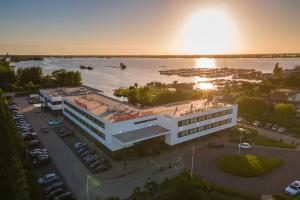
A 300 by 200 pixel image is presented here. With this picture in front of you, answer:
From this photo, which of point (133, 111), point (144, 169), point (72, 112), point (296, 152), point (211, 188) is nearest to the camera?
point (211, 188)

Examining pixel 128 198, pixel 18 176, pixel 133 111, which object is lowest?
pixel 128 198

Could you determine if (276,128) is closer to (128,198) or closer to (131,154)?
(131,154)

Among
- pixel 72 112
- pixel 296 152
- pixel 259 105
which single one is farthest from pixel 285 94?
pixel 72 112

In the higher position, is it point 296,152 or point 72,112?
point 72,112

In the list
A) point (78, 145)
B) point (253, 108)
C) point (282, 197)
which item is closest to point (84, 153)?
point (78, 145)

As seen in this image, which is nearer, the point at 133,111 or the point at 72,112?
the point at 133,111

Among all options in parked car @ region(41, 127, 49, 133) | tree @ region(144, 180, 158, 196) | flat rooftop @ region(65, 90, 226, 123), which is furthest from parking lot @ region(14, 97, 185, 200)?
flat rooftop @ region(65, 90, 226, 123)

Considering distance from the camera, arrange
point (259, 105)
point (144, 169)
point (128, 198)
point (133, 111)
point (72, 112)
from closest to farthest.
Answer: point (128, 198)
point (144, 169)
point (133, 111)
point (72, 112)
point (259, 105)
